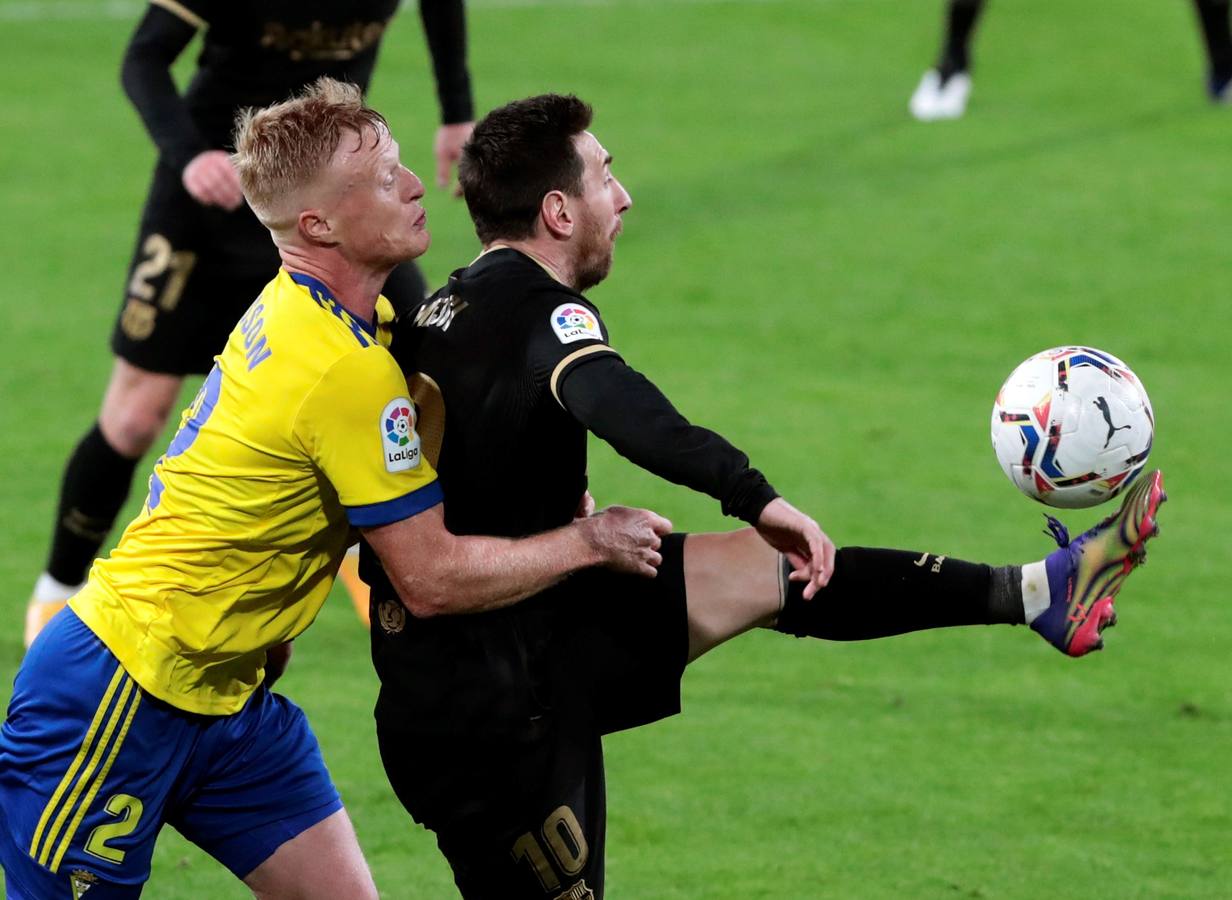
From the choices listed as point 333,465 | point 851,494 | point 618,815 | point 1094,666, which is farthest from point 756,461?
point 333,465

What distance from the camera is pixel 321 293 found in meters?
3.85

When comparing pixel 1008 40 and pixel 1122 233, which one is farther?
pixel 1008 40

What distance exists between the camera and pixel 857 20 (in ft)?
50.6

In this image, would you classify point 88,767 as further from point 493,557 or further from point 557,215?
point 557,215

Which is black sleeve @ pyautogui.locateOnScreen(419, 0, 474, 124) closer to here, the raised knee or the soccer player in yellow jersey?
the raised knee

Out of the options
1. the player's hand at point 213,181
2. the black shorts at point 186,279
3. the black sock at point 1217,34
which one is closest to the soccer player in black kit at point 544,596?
the player's hand at point 213,181

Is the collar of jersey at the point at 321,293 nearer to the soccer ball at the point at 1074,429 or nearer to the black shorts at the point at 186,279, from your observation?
the soccer ball at the point at 1074,429

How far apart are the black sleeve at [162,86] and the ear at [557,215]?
251 cm

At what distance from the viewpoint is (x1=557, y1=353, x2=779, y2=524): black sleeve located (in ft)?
11.7

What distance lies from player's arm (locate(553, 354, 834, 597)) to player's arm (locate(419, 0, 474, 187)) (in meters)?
3.52

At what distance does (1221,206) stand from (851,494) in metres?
4.53

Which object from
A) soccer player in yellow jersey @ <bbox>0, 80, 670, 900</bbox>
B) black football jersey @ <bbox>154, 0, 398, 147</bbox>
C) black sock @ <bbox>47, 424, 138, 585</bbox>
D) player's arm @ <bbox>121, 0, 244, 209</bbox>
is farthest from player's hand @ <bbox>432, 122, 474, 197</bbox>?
soccer player in yellow jersey @ <bbox>0, 80, 670, 900</bbox>

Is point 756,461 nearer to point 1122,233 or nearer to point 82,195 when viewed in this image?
point 1122,233

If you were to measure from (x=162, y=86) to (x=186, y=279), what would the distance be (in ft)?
1.94
